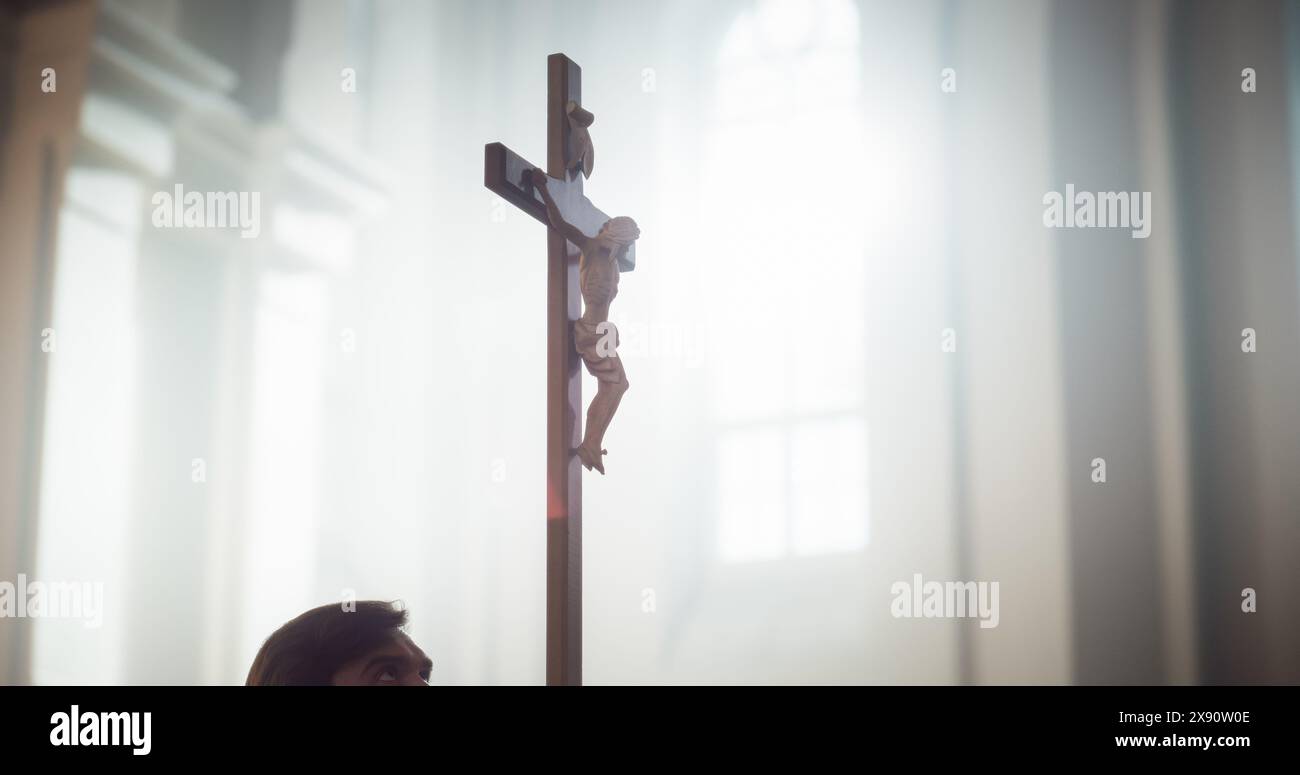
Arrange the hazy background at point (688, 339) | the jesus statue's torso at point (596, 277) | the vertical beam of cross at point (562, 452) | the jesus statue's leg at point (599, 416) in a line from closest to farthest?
the vertical beam of cross at point (562, 452), the jesus statue's leg at point (599, 416), the jesus statue's torso at point (596, 277), the hazy background at point (688, 339)

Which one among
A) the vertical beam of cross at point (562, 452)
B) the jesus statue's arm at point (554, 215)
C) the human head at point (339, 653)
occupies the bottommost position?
the human head at point (339, 653)

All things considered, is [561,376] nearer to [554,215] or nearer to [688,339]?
[554,215]

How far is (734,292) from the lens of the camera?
5172 mm

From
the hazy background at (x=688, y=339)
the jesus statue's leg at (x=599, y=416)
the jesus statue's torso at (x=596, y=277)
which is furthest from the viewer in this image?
the hazy background at (x=688, y=339)

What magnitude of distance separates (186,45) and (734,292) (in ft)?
8.87

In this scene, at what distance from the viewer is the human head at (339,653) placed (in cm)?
219

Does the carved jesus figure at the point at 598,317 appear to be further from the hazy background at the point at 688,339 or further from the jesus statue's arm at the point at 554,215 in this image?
the hazy background at the point at 688,339

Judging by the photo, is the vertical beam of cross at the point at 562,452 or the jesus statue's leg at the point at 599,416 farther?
the jesus statue's leg at the point at 599,416

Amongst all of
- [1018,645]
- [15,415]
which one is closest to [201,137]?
[15,415]

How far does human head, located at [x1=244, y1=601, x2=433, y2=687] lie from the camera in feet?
7.19

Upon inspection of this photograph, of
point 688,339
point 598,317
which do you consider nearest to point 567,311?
point 598,317

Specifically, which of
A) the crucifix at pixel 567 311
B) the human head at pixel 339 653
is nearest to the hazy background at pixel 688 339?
the crucifix at pixel 567 311

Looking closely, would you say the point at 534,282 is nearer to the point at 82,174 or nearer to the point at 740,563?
the point at 740,563

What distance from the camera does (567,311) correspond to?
236 centimetres
